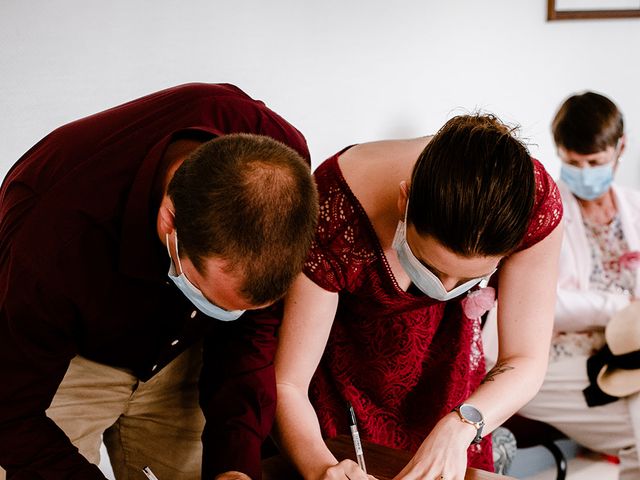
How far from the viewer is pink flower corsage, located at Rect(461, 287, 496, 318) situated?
5.18ft

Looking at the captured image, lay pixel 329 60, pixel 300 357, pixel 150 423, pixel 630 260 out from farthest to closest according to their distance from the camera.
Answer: pixel 630 260, pixel 329 60, pixel 150 423, pixel 300 357

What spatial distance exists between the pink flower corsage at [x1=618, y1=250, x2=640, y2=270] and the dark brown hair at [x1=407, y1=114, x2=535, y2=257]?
5.87 ft

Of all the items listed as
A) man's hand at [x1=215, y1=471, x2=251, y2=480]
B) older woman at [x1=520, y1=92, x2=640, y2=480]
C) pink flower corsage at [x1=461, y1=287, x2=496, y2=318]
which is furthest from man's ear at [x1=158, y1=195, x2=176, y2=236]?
older woman at [x1=520, y1=92, x2=640, y2=480]

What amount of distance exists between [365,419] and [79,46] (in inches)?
45.1

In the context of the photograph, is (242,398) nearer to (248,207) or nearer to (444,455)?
(444,455)

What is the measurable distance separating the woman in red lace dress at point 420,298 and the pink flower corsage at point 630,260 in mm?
1327

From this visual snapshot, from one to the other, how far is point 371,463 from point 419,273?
1.20 feet

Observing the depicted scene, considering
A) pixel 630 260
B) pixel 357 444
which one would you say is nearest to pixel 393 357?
pixel 357 444

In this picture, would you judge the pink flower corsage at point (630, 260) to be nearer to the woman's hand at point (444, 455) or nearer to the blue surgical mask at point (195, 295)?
the woman's hand at point (444, 455)

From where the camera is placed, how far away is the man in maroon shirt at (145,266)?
1.07 metres

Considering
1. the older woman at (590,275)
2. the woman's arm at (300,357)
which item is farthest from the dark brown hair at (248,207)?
the older woman at (590,275)

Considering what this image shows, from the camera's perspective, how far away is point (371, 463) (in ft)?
4.47

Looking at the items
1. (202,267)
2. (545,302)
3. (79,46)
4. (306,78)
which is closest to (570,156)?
(306,78)

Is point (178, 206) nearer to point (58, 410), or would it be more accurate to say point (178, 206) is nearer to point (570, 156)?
point (58, 410)
